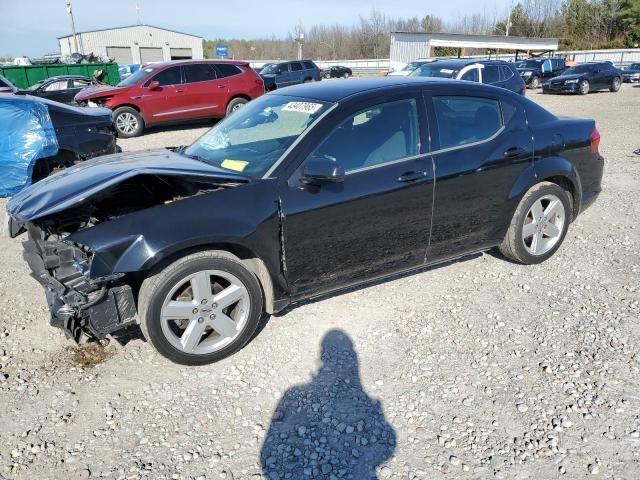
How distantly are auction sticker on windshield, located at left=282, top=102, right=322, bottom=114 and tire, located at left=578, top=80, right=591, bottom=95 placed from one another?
22929 mm

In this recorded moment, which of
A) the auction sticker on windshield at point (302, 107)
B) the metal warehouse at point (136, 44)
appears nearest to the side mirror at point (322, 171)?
the auction sticker on windshield at point (302, 107)

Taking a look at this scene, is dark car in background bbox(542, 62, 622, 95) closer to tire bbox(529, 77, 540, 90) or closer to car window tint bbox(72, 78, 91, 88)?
tire bbox(529, 77, 540, 90)

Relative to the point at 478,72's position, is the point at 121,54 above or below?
above

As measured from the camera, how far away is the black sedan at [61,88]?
652 inches

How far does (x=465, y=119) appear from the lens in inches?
158

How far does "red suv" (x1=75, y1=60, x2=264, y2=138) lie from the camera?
1213cm

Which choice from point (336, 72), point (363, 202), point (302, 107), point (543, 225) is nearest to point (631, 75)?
point (336, 72)

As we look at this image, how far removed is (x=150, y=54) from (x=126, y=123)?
5624cm

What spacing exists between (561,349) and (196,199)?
2.59 meters

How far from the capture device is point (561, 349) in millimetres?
3365

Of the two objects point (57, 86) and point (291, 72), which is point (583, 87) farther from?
point (57, 86)

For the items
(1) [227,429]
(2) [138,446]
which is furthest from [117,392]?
(1) [227,429]

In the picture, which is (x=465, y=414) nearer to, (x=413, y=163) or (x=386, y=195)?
(x=386, y=195)

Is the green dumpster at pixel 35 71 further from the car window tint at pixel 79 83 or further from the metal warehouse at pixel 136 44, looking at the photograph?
the metal warehouse at pixel 136 44
